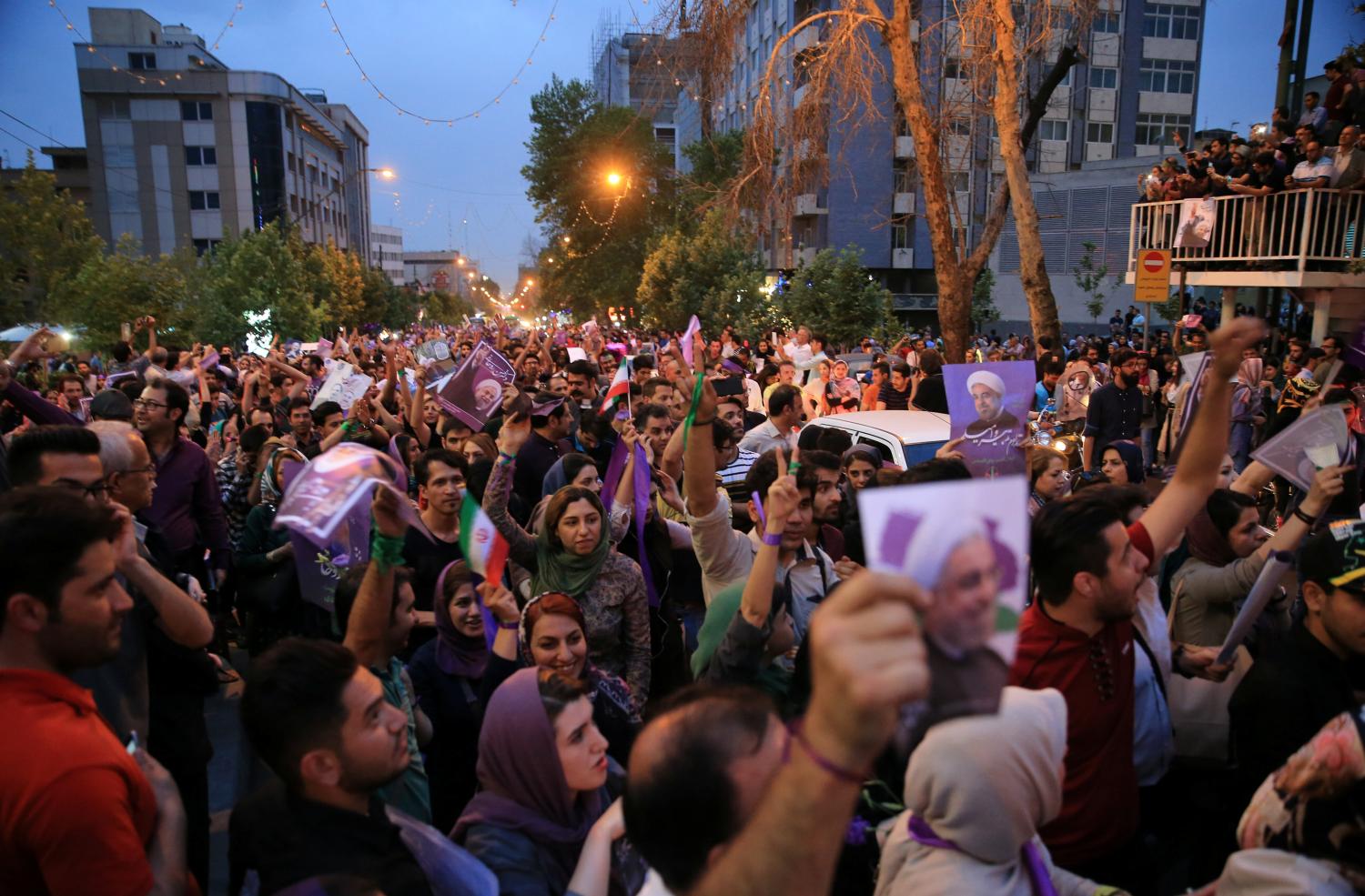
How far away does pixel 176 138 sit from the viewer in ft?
220

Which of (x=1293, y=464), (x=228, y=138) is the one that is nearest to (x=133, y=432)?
(x=1293, y=464)

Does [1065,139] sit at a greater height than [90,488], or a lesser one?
greater

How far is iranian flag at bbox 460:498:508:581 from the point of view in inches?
107

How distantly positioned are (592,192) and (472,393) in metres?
43.0

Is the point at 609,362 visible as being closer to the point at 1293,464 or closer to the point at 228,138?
the point at 1293,464

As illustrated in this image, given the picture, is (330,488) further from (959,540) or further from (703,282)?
(703,282)

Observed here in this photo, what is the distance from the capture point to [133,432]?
391 cm

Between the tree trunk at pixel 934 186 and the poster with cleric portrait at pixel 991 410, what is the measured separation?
334 inches

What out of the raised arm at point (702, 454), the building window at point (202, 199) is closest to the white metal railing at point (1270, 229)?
the raised arm at point (702, 454)

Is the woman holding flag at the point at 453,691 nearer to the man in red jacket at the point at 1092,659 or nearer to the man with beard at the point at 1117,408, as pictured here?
the man in red jacket at the point at 1092,659

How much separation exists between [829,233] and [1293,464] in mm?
39949

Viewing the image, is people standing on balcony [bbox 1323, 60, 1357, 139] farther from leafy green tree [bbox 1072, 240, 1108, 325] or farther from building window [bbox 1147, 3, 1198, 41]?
building window [bbox 1147, 3, 1198, 41]

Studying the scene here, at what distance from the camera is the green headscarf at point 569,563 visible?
159 inches

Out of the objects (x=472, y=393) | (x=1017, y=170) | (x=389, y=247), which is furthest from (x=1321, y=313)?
(x=389, y=247)
